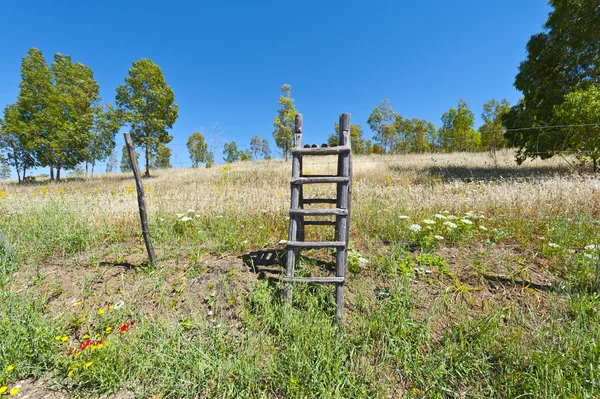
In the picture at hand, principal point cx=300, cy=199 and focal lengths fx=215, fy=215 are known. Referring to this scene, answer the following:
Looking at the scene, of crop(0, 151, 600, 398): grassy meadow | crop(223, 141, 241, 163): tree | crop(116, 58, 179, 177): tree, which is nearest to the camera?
crop(0, 151, 600, 398): grassy meadow

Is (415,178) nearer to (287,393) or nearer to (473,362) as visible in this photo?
(473,362)

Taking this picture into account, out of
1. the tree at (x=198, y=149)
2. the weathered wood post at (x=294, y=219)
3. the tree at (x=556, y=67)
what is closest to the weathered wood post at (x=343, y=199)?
the weathered wood post at (x=294, y=219)

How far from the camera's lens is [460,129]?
87.1ft

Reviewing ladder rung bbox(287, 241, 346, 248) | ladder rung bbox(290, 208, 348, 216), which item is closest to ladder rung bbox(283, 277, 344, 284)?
ladder rung bbox(287, 241, 346, 248)

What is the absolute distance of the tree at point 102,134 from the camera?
16950 millimetres

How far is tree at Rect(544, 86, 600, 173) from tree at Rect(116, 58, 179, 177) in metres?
21.5

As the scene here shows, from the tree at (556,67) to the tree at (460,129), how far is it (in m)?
15.0

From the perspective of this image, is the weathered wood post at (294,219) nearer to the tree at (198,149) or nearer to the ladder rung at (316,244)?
the ladder rung at (316,244)

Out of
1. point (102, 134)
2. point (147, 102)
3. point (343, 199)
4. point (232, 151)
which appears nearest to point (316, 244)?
point (343, 199)

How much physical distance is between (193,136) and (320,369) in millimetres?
42205

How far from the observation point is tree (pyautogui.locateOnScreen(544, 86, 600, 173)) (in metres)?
7.11

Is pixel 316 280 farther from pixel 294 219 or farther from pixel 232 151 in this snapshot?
A: pixel 232 151

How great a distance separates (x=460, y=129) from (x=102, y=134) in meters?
37.1

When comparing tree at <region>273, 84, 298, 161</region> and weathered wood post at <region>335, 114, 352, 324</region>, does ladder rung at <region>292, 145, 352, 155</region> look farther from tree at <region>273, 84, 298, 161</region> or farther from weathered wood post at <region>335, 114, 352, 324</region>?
tree at <region>273, 84, 298, 161</region>
